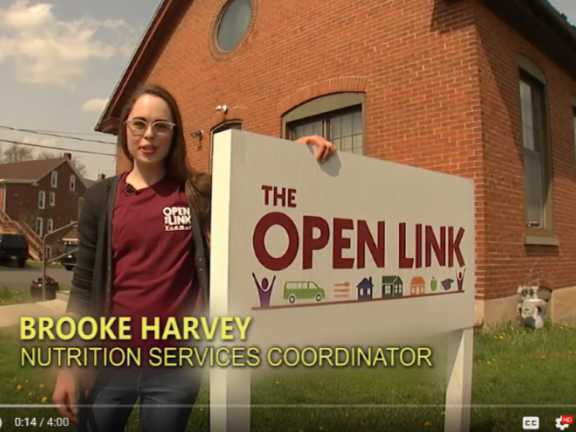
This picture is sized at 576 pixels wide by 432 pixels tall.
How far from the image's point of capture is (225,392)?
1697 mm

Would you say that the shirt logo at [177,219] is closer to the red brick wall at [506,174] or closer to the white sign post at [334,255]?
the white sign post at [334,255]

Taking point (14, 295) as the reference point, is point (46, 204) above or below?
above

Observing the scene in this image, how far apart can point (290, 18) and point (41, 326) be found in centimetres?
577

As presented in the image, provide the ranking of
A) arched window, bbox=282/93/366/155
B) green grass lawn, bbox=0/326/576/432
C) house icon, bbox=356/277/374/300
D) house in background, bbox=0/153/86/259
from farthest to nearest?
house in background, bbox=0/153/86/259 → arched window, bbox=282/93/366/155 → green grass lawn, bbox=0/326/576/432 → house icon, bbox=356/277/374/300

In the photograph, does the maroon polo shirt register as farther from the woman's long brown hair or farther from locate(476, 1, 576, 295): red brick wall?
locate(476, 1, 576, 295): red brick wall

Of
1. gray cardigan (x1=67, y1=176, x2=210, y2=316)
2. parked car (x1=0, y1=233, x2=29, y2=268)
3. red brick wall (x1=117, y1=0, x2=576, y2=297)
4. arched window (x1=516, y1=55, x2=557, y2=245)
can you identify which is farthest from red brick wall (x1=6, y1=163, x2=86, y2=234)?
arched window (x1=516, y1=55, x2=557, y2=245)

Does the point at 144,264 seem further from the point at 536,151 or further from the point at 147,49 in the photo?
the point at 147,49

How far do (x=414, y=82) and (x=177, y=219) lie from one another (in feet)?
14.2

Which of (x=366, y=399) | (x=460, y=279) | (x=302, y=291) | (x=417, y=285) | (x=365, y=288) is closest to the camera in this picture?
(x=302, y=291)

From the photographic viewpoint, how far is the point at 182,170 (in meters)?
1.74

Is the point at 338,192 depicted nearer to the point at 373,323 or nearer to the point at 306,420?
the point at 373,323

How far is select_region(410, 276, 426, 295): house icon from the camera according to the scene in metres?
2.35

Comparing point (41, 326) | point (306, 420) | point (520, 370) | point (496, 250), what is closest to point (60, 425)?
point (41, 326)
